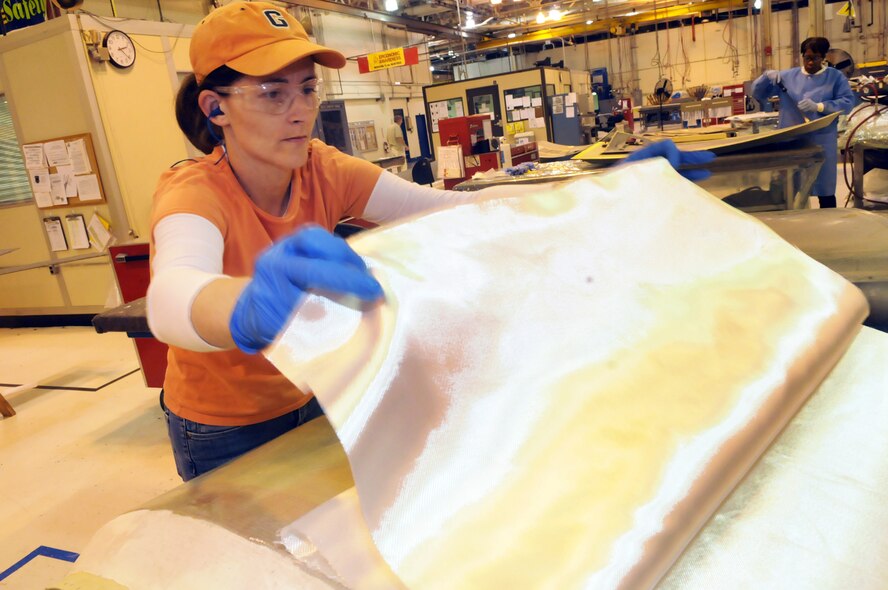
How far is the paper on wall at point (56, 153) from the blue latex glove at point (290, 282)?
4.79 m

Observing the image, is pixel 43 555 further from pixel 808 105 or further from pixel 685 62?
pixel 685 62

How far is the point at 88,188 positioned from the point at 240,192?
13.9ft

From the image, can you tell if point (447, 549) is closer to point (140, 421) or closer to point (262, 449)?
point (262, 449)

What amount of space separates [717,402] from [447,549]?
0.32m

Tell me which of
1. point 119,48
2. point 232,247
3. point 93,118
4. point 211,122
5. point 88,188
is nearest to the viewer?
point 232,247

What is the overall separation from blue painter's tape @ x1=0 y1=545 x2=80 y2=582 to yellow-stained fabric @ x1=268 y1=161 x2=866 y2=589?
1.92 meters

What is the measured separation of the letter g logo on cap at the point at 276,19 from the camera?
1.00 meters

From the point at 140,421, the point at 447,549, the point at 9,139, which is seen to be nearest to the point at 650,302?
the point at 447,549

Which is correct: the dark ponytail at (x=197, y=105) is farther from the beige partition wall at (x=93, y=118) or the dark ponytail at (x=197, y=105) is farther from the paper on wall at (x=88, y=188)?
the paper on wall at (x=88, y=188)

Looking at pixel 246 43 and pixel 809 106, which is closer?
pixel 246 43

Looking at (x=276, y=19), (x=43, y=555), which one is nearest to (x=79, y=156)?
(x=43, y=555)

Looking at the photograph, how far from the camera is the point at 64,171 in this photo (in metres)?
4.64

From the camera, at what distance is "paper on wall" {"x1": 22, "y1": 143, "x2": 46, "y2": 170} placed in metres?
4.70

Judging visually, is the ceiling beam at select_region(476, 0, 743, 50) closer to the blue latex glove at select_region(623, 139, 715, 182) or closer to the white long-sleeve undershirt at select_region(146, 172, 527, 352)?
the blue latex glove at select_region(623, 139, 715, 182)
